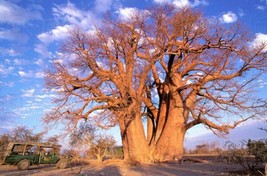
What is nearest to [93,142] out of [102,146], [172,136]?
[102,146]

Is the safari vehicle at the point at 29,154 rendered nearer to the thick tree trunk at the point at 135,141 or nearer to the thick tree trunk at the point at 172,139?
the thick tree trunk at the point at 135,141

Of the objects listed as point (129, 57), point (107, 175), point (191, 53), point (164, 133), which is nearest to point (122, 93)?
point (129, 57)

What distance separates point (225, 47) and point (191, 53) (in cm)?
189

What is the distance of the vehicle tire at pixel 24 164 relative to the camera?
18297mm

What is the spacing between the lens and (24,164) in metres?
18.4

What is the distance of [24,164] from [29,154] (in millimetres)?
1633

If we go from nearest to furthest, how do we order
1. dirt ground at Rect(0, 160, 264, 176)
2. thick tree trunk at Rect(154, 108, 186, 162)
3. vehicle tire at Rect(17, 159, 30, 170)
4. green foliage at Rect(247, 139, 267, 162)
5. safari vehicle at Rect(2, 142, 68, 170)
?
green foliage at Rect(247, 139, 267, 162) < dirt ground at Rect(0, 160, 264, 176) < thick tree trunk at Rect(154, 108, 186, 162) < vehicle tire at Rect(17, 159, 30, 170) < safari vehicle at Rect(2, 142, 68, 170)

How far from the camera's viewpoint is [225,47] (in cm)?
1645

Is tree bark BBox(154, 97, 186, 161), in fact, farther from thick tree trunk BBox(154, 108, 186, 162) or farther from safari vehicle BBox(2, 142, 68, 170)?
safari vehicle BBox(2, 142, 68, 170)

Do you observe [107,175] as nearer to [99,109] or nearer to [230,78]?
[99,109]

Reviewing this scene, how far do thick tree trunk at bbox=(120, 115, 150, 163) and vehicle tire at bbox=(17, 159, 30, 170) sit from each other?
6214 mm

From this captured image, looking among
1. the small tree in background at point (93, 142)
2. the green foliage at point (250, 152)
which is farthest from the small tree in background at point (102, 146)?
the green foliage at point (250, 152)

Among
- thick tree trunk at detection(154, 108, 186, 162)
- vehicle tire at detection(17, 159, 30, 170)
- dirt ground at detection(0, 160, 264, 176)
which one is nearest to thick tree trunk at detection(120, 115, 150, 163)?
thick tree trunk at detection(154, 108, 186, 162)

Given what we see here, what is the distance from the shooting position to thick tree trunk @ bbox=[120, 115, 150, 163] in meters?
16.7
